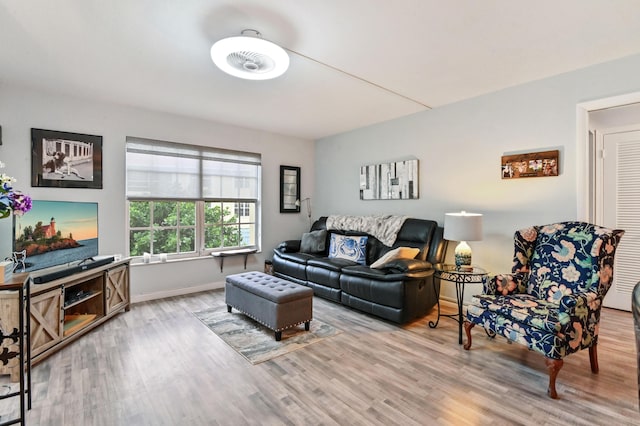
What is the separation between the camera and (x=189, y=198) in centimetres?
430

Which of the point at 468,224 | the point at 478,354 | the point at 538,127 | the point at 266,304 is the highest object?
the point at 538,127

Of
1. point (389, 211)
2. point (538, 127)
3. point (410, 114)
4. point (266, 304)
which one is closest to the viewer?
point (266, 304)

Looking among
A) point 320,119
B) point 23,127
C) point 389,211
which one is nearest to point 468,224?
point 389,211

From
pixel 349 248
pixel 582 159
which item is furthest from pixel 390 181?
pixel 582 159

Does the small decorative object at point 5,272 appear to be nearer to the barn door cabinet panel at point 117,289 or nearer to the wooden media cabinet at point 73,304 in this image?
the wooden media cabinet at point 73,304

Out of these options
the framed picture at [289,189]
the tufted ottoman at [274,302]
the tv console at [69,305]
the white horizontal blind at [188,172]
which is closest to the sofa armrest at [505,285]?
the tufted ottoman at [274,302]

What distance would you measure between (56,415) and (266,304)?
154 cm

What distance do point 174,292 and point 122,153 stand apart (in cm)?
193

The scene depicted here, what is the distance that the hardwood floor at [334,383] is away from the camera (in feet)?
5.80

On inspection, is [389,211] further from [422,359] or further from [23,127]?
[23,127]

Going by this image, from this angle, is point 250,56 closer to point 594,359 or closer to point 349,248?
point 349,248

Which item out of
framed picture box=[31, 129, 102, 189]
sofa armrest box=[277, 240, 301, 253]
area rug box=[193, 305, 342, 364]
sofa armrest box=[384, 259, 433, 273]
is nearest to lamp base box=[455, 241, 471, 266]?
sofa armrest box=[384, 259, 433, 273]

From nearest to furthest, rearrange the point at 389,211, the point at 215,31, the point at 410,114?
1. the point at 215,31
2. the point at 410,114
3. the point at 389,211

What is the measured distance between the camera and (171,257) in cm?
420
